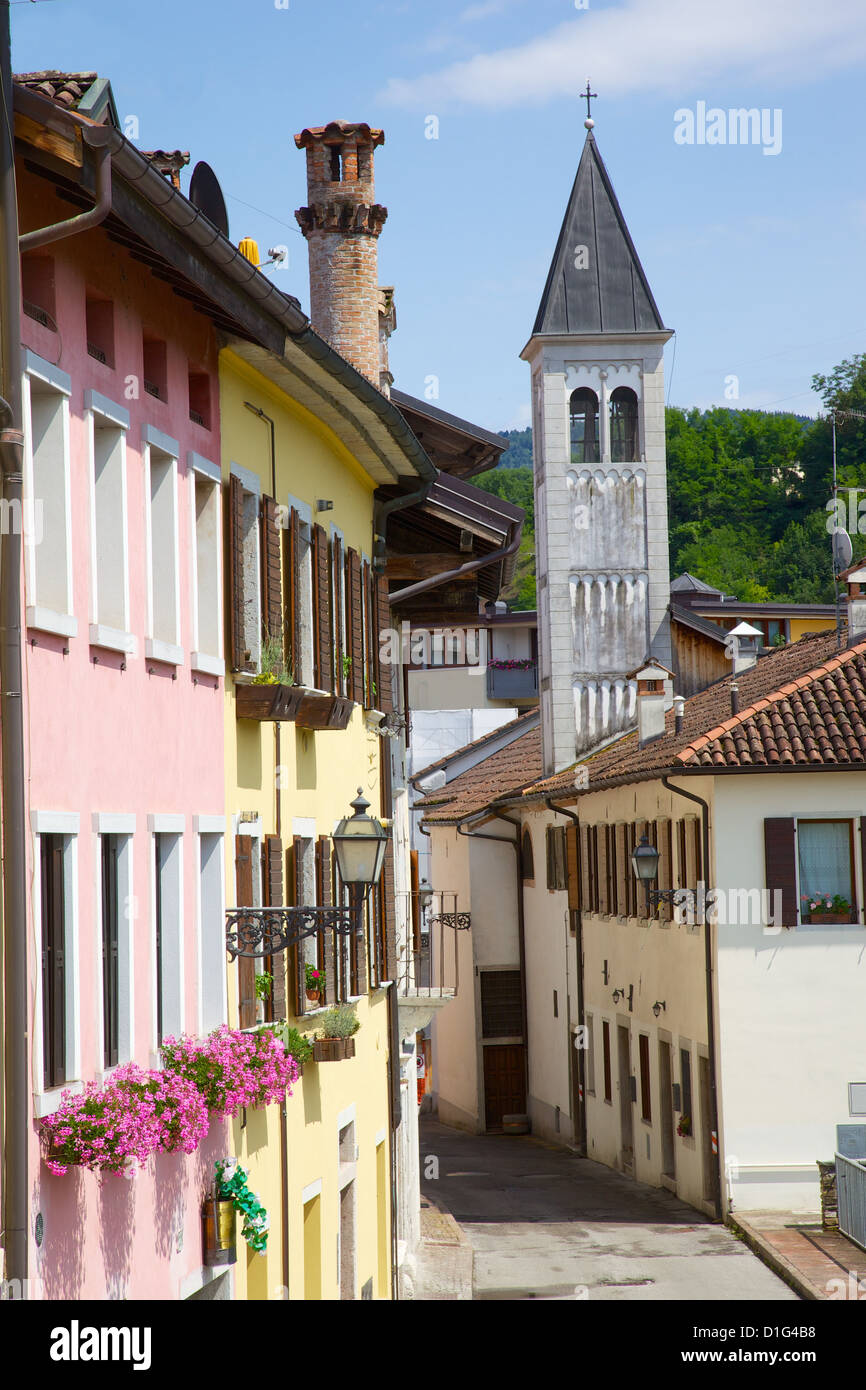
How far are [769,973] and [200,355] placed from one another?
16519 millimetres

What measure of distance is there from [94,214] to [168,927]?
445 cm

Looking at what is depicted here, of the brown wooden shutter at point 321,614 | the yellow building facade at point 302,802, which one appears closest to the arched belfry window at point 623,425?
the yellow building facade at point 302,802

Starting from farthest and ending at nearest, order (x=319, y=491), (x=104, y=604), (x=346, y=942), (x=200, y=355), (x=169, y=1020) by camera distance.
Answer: (x=346, y=942) → (x=319, y=491) → (x=200, y=355) → (x=169, y=1020) → (x=104, y=604)

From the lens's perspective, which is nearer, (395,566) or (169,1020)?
(169,1020)

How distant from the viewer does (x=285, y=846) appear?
14.1 m

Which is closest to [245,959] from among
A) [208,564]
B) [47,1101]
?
[208,564]

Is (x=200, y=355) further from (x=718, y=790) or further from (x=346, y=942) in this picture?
(x=718, y=790)

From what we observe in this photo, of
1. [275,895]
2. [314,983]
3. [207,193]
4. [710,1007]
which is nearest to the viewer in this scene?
[275,895]

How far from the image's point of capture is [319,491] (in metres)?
15.5

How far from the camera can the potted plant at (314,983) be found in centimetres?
1470

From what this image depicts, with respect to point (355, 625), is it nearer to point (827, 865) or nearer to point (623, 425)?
point (827, 865)

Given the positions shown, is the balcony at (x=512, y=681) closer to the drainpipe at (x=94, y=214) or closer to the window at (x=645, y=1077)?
the window at (x=645, y=1077)

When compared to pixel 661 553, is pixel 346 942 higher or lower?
lower
